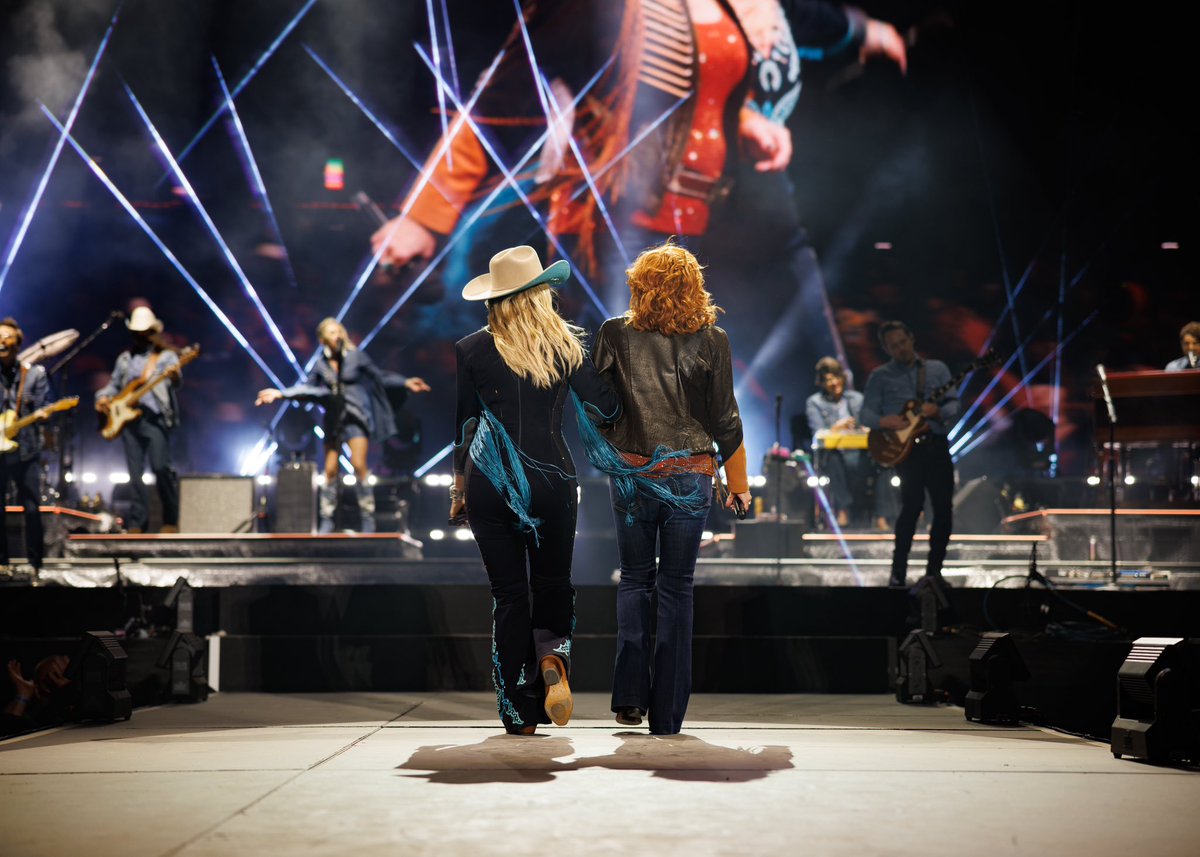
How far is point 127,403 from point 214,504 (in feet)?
4.77

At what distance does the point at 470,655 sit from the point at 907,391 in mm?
3237

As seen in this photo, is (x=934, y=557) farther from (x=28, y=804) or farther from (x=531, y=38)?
(x=531, y=38)

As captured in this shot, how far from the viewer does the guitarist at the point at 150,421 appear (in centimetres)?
973

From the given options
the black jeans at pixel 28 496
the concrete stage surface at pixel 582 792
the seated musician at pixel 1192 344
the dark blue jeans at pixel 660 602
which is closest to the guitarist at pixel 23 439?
the black jeans at pixel 28 496

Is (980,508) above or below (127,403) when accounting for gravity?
below

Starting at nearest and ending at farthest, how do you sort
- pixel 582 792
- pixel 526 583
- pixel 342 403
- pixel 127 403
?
pixel 582 792
pixel 526 583
pixel 127 403
pixel 342 403

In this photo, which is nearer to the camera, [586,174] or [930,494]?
[930,494]

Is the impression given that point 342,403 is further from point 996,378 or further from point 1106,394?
point 996,378

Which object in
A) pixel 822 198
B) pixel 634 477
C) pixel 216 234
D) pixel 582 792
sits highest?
pixel 822 198

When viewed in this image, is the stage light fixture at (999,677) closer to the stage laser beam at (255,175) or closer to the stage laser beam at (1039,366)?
the stage laser beam at (1039,366)

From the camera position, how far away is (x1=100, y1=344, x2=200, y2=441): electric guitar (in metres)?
9.64

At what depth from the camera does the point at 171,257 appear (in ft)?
46.5

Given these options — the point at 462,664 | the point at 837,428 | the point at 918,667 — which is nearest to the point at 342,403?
the point at 837,428

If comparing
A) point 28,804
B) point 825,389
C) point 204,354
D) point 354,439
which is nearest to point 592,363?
point 28,804
